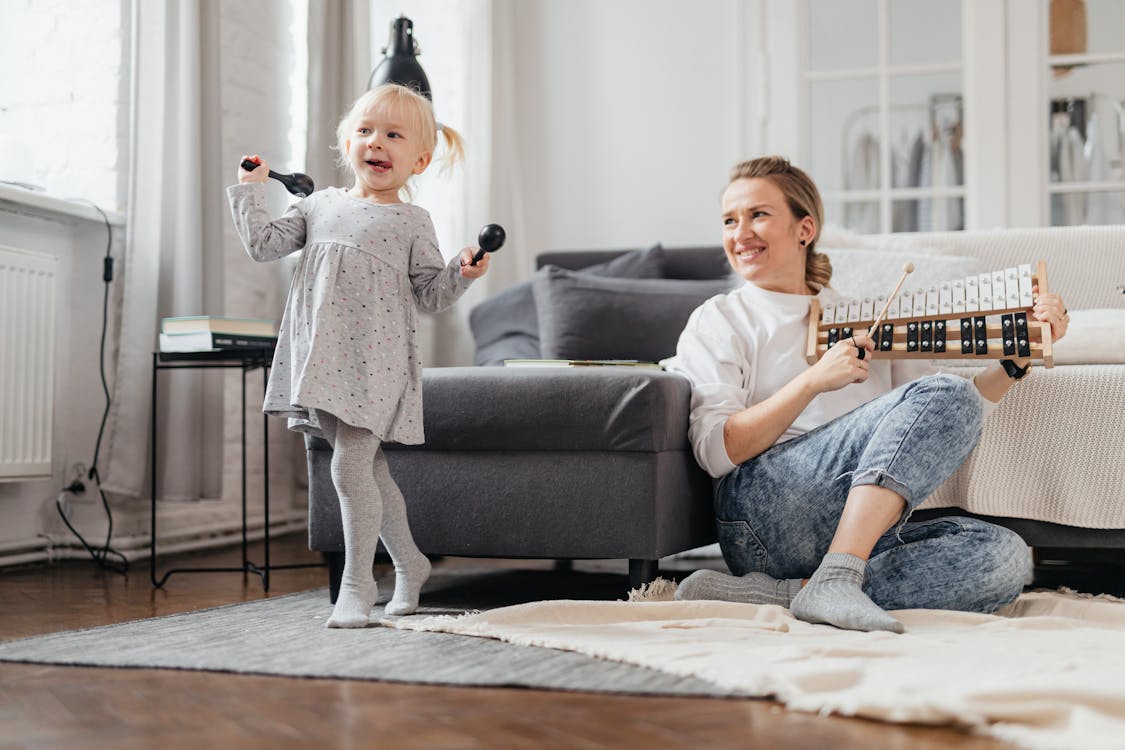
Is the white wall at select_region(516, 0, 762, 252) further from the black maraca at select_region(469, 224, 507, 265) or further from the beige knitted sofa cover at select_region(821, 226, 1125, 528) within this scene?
the black maraca at select_region(469, 224, 507, 265)

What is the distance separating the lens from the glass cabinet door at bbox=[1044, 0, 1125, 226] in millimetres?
3811

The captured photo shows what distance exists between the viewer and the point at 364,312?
74.9 inches

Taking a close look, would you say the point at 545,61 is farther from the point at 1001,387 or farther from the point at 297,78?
the point at 1001,387

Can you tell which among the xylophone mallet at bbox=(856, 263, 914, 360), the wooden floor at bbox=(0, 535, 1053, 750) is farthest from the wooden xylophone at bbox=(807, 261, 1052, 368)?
the wooden floor at bbox=(0, 535, 1053, 750)

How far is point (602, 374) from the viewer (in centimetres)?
197

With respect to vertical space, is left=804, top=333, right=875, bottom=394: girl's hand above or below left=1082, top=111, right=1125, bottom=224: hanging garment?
below

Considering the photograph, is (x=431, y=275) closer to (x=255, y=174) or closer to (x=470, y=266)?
(x=470, y=266)

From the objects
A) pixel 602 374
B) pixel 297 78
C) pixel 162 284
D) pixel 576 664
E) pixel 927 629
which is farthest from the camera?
pixel 297 78

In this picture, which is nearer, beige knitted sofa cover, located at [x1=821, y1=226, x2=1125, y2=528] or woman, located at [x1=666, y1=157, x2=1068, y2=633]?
woman, located at [x1=666, y1=157, x2=1068, y2=633]

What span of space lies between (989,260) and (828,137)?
1392 millimetres

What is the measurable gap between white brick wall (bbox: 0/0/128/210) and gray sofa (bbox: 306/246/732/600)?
133 cm

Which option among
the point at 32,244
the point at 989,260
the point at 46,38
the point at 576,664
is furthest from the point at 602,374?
the point at 46,38

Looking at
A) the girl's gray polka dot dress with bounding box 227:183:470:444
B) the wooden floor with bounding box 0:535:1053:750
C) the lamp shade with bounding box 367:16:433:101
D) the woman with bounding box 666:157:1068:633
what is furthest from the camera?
the lamp shade with bounding box 367:16:433:101

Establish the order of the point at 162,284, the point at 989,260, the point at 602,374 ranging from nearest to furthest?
the point at 602,374
the point at 989,260
the point at 162,284
